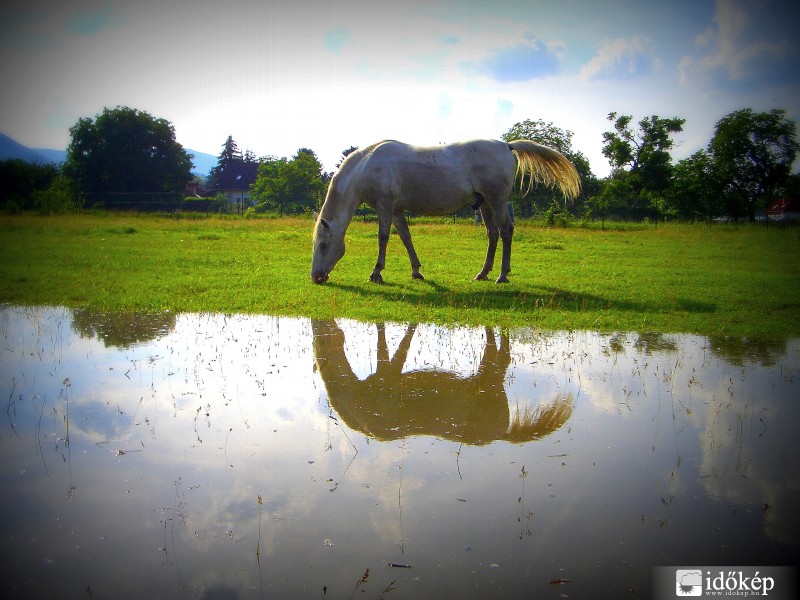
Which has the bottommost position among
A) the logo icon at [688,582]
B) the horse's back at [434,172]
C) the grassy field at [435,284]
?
the logo icon at [688,582]

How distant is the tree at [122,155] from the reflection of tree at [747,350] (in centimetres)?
6351

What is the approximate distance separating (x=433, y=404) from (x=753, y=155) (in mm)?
61050

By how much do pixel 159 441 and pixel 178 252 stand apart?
14.2 m

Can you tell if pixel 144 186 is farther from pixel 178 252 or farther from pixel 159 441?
pixel 159 441

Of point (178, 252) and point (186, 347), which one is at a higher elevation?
point (178, 252)

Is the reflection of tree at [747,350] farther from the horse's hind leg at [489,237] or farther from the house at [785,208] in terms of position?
the house at [785,208]

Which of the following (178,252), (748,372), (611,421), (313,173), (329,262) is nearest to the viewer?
(611,421)

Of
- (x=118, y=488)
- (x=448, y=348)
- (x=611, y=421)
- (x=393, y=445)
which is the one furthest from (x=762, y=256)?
(x=118, y=488)

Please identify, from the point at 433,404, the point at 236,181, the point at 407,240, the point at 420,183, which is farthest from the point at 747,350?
the point at 236,181

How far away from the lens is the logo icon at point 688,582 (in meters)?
2.89

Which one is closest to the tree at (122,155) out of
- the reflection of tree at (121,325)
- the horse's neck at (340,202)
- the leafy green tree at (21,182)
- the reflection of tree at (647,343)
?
the leafy green tree at (21,182)

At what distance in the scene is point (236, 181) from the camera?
8250cm

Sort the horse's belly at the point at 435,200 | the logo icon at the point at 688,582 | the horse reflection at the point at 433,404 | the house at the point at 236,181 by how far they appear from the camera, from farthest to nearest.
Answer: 1. the house at the point at 236,181
2. the horse's belly at the point at 435,200
3. the horse reflection at the point at 433,404
4. the logo icon at the point at 688,582

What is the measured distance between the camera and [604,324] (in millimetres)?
8867
